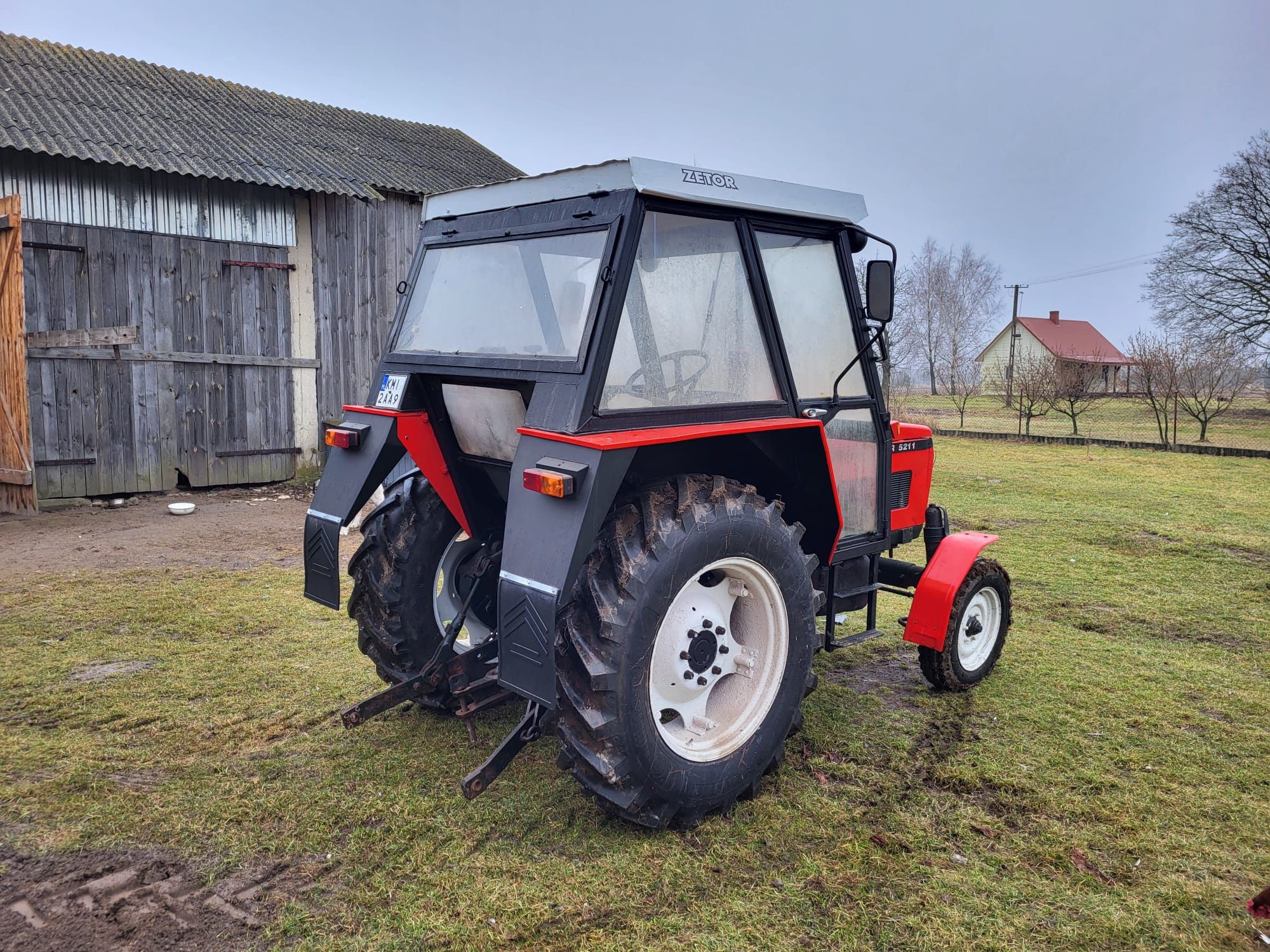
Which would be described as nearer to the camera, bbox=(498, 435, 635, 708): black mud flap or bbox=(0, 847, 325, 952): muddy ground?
bbox=(0, 847, 325, 952): muddy ground

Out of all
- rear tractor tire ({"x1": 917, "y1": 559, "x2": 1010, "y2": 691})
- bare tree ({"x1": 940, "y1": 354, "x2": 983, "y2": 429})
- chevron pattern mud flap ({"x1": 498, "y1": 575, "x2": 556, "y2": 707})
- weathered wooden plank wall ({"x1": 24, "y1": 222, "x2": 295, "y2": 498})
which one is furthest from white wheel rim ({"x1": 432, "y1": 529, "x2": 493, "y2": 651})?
bare tree ({"x1": 940, "y1": 354, "x2": 983, "y2": 429})

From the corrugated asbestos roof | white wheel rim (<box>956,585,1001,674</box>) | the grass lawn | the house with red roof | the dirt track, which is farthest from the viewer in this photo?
Result: the house with red roof

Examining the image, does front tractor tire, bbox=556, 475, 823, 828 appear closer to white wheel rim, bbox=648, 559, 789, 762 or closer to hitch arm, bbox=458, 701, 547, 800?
white wheel rim, bbox=648, 559, 789, 762

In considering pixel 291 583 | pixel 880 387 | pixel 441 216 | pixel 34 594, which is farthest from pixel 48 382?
pixel 880 387

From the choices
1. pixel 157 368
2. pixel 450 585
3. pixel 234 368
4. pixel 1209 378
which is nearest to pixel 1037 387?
pixel 1209 378

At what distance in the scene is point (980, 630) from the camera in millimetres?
4766

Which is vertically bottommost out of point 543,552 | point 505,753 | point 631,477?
point 505,753

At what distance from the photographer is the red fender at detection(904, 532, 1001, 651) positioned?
434 cm

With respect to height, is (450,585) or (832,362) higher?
(832,362)

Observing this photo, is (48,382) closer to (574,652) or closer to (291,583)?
(291,583)

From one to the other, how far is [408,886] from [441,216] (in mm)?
2648

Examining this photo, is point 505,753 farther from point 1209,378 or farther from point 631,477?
point 1209,378

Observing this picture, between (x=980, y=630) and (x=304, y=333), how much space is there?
8.88 metres

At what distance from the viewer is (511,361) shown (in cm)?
330
